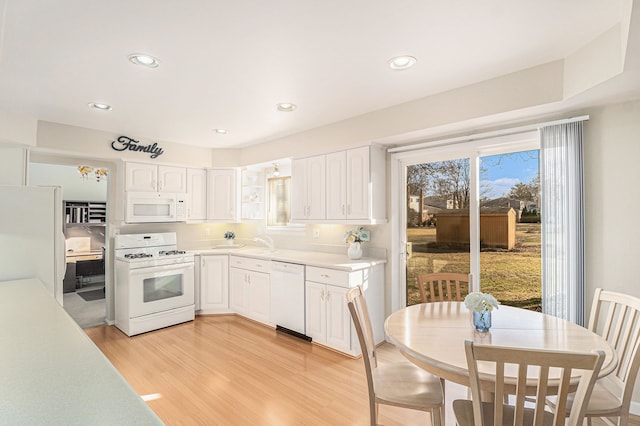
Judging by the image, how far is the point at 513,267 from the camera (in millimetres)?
2879

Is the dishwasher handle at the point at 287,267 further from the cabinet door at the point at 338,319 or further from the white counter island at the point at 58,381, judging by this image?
the white counter island at the point at 58,381

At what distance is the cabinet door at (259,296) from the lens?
4.07m

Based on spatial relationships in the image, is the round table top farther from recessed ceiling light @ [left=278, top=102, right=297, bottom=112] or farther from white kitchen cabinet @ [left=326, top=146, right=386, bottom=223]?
recessed ceiling light @ [left=278, top=102, right=297, bottom=112]

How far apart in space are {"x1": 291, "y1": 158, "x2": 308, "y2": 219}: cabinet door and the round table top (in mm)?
2168

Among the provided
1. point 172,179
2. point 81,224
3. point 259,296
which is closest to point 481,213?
point 259,296

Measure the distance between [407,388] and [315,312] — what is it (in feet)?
5.82

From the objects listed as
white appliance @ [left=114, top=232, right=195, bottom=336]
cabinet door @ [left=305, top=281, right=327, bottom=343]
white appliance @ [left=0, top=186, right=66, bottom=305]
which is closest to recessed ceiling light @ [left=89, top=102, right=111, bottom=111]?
white appliance @ [left=0, top=186, right=66, bottom=305]

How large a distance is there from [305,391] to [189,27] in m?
2.76

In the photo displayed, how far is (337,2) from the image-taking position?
1627mm

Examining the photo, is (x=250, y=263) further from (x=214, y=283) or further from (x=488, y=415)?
(x=488, y=415)

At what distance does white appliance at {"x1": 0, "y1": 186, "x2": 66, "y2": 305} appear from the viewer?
243 centimetres

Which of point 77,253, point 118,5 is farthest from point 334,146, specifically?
point 77,253

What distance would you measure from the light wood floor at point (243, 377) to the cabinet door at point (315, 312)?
15cm

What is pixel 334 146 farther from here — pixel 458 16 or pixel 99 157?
pixel 99 157
